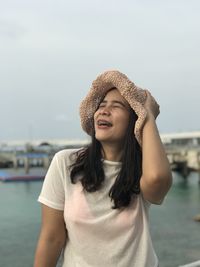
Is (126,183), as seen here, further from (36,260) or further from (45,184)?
(36,260)

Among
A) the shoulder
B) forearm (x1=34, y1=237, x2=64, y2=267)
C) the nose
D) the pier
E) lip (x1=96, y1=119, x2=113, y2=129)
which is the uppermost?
the nose

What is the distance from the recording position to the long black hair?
1401 millimetres

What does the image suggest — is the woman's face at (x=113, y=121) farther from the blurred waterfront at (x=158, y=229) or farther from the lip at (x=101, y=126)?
the blurred waterfront at (x=158, y=229)

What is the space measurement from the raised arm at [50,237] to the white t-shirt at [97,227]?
2 centimetres

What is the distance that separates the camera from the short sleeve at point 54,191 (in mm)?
1399

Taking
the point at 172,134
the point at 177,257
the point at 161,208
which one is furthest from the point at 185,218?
the point at 172,134

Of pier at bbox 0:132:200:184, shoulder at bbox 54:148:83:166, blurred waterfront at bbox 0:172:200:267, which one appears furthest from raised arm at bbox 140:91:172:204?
pier at bbox 0:132:200:184

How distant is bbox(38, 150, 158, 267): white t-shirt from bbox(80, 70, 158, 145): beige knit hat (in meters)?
0.24

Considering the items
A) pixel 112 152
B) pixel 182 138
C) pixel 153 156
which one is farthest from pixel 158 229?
pixel 182 138

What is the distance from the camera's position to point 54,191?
4.61 ft

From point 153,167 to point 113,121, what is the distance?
0.22m

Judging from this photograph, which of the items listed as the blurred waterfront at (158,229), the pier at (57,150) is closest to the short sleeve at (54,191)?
the blurred waterfront at (158,229)

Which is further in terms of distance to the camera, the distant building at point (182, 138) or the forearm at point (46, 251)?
the distant building at point (182, 138)

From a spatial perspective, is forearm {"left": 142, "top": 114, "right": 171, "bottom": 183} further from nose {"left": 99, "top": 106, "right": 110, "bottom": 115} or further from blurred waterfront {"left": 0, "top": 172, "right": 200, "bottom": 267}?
blurred waterfront {"left": 0, "top": 172, "right": 200, "bottom": 267}
